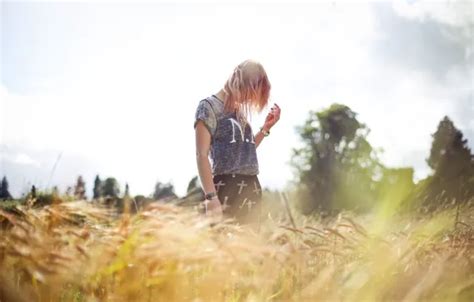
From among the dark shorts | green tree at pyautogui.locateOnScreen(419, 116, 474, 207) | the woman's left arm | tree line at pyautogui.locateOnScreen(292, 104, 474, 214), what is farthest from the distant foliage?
the dark shorts

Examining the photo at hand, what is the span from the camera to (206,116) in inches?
123

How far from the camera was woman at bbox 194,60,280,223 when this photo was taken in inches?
122

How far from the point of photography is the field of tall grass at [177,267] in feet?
4.19

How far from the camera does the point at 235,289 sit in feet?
4.73

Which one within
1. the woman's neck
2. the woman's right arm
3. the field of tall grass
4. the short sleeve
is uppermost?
the woman's neck

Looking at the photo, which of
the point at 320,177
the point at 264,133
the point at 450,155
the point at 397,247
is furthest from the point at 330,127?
the point at 397,247

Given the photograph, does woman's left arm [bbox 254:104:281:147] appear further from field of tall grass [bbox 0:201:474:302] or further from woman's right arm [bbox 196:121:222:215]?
field of tall grass [bbox 0:201:474:302]

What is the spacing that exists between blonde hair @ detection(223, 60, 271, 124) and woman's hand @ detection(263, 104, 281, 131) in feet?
1.30

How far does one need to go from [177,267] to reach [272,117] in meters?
2.44

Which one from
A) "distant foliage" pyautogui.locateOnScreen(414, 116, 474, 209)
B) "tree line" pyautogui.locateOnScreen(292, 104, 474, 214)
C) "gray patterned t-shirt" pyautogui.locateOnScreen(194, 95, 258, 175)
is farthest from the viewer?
"tree line" pyautogui.locateOnScreen(292, 104, 474, 214)

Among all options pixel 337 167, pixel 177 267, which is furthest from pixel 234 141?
pixel 337 167

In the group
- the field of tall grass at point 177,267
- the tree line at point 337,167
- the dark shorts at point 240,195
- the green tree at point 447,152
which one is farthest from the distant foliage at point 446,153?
the field of tall grass at point 177,267

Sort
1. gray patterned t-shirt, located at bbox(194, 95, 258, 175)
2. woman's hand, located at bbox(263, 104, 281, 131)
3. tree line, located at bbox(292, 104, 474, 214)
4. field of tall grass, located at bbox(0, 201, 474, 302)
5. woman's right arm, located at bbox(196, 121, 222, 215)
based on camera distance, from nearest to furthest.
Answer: field of tall grass, located at bbox(0, 201, 474, 302) < woman's right arm, located at bbox(196, 121, 222, 215) < gray patterned t-shirt, located at bbox(194, 95, 258, 175) < woman's hand, located at bbox(263, 104, 281, 131) < tree line, located at bbox(292, 104, 474, 214)

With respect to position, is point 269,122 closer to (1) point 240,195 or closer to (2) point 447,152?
(1) point 240,195
